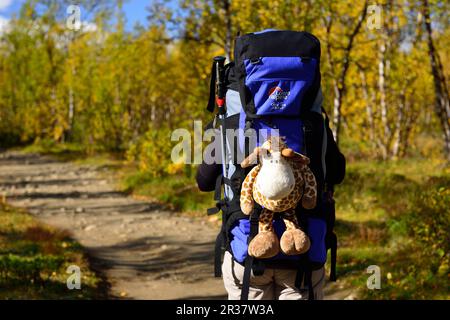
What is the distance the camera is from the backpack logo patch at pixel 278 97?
311cm

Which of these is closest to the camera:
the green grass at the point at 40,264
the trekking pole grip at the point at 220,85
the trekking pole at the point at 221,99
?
the trekking pole at the point at 221,99

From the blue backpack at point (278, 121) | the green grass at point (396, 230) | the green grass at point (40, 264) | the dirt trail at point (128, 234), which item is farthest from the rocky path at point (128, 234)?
the blue backpack at point (278, 121)

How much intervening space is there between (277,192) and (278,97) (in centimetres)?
52

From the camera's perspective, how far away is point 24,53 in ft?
135

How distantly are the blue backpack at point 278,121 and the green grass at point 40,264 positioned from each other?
14.1 feet

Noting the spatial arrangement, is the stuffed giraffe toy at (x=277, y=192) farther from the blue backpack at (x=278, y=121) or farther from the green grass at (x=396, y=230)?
the green grass at (x=396, y=230)

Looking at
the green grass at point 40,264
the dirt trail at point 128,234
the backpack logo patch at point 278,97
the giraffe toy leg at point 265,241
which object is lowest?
the dirt trail at point 128,234

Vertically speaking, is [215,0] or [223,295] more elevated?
[215,0]

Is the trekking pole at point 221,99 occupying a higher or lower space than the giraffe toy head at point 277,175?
higher

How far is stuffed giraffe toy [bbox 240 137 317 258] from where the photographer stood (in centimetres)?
304

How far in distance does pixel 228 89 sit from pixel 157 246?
752cm

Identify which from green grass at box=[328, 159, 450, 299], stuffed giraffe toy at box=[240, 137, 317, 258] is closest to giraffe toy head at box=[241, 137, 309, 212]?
stuffed giraffe toy at box=[240, 137, 317, 258]
